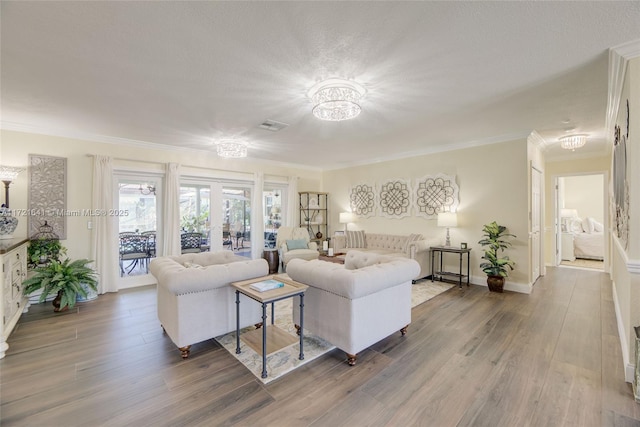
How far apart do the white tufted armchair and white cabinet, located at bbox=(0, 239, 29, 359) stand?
157 inches

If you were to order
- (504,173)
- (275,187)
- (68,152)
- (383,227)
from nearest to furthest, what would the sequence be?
(68,152), (504,173), (383,227), (275,187)

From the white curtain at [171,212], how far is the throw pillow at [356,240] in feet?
12.0

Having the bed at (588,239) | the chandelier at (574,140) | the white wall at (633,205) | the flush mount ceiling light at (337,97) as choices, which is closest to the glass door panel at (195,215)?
the flush mount ceiling light at (337,97)

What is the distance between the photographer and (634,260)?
7.17 ft

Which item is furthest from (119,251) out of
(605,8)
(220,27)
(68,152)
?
(605,8)

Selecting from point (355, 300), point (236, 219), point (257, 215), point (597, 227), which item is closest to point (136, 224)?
point (236, 219)

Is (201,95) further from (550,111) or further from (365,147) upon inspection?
(550,111)

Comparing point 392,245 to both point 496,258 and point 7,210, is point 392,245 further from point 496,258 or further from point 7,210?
point 7,210

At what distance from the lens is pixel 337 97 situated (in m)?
2.63

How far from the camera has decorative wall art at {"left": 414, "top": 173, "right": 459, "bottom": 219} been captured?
554cm

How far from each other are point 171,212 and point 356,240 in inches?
156

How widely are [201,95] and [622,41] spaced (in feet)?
12.0

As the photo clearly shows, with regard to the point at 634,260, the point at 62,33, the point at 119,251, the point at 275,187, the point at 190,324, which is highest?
the point at 62,33

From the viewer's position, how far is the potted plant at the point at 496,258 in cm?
473
